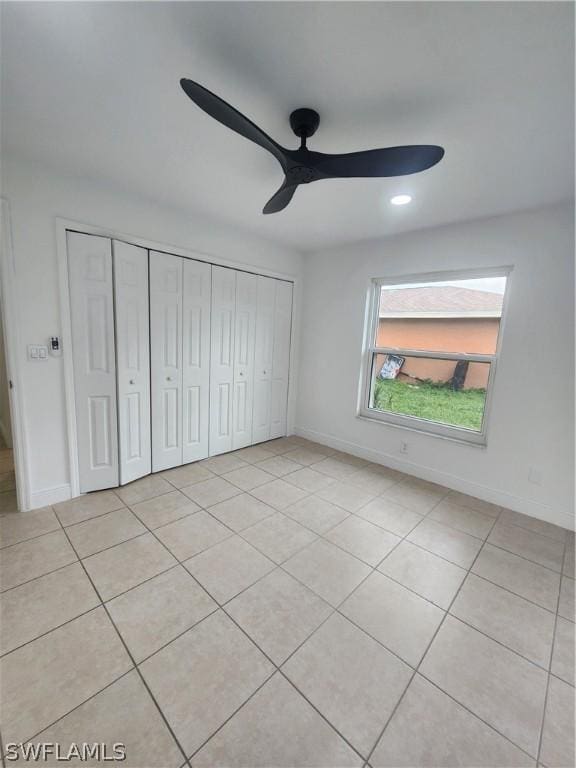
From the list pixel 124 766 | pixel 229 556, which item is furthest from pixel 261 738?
pixel 229 556

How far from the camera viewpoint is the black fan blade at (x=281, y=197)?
167 centimetres

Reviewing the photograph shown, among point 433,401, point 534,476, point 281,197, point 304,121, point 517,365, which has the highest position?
point 304,121

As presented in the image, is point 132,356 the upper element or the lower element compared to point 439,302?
lower

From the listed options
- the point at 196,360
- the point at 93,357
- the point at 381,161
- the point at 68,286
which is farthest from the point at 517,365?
the point at 68,286

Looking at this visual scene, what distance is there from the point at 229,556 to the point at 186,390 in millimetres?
1659

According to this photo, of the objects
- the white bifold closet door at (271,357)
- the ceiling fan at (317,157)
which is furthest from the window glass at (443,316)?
the ceiling fan at (317,157)

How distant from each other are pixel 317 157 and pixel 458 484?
287cm

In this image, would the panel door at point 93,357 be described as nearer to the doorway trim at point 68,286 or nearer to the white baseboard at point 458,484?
the doorway trim at point 68,286

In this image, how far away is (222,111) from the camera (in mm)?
1133

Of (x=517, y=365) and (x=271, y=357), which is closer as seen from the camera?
(x=517, y=365)

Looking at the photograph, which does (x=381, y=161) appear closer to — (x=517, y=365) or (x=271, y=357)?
(x=517, y=365)

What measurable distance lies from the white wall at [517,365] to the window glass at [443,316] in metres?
0.17

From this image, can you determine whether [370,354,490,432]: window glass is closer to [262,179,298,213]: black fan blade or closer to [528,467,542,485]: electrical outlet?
[528,467,542,485]: electrical outlet

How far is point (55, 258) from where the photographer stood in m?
2.26
